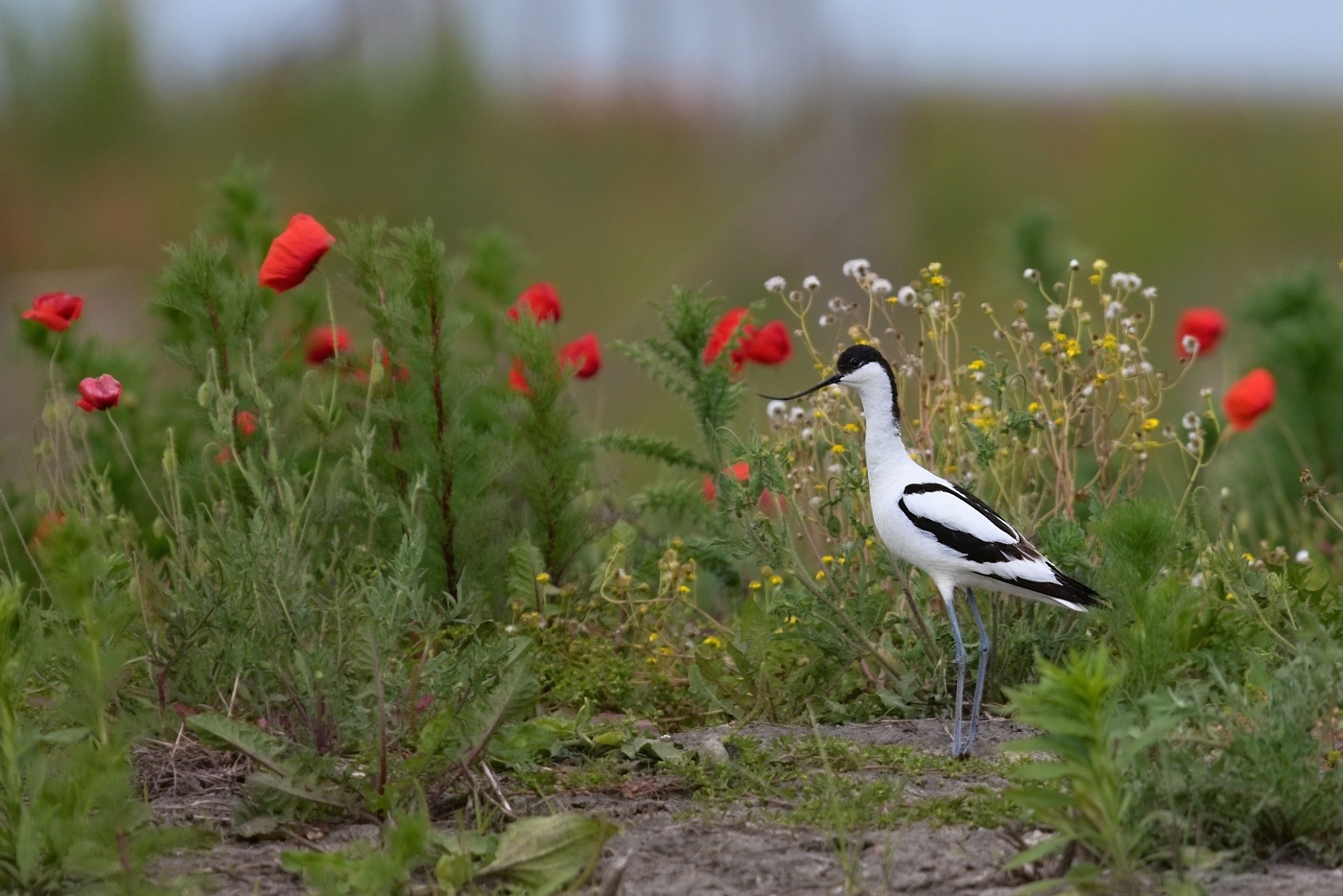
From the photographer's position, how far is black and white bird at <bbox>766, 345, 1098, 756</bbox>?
3.55m

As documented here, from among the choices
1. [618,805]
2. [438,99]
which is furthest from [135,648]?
[438,99]

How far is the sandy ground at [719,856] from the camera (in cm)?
285

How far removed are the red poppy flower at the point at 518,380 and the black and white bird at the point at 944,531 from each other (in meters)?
1.19

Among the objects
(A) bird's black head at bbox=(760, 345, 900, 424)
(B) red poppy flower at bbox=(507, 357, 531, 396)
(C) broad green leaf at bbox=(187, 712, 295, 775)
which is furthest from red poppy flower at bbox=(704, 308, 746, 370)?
(C) broad green leaf at bbox=(187, 712, 295, 775)

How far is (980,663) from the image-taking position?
373 centimetres

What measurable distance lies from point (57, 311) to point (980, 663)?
2.61 metres

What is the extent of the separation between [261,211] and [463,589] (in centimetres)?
185

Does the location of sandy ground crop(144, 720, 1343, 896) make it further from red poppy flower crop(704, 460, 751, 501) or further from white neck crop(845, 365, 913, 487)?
red poppy flower crop(704, 460, 751, 501)

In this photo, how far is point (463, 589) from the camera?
4430 millimetres

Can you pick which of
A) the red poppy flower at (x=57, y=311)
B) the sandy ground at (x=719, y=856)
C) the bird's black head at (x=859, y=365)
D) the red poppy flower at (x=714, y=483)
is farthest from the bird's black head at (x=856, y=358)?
the red poppy flower at (x=57, y=311)

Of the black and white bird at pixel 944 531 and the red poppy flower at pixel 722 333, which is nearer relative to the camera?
the black and white bird at pixel 944 531

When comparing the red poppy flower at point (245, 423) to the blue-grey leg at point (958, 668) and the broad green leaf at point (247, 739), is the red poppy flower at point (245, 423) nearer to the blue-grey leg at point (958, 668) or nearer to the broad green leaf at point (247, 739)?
the broad green leaf at point (247, 739)

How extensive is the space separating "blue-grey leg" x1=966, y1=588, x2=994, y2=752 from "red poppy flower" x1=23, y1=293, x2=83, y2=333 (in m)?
2.48

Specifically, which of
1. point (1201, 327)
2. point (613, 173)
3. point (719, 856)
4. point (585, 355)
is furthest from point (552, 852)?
point (613, 173)
